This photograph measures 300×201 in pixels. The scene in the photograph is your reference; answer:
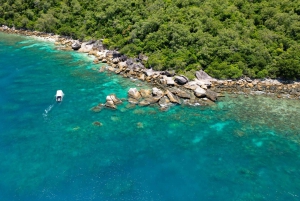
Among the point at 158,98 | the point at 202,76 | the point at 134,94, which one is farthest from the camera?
the point at 202,76

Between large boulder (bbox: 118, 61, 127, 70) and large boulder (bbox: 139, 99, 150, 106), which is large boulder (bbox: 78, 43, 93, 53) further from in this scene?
large boulder (bbox: 139, 99, 150, 106)

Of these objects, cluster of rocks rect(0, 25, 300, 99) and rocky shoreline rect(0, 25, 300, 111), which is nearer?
rocky shoreline rect(0, 25, 300, 111)

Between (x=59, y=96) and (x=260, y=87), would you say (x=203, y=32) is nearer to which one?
(x=260, y=87)

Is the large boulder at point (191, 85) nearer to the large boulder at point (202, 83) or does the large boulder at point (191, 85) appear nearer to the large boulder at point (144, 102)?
the large boulder at point (202, 83)

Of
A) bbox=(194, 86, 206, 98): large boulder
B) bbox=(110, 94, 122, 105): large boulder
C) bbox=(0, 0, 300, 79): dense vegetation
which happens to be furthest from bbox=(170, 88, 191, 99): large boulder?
bbox=(110, 94, 122, 105): large boulder

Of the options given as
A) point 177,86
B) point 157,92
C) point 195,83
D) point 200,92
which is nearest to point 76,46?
point 177,86

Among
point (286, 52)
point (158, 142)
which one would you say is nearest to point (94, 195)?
point (158, 142)

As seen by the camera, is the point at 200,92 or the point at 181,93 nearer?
the point at 200,92
